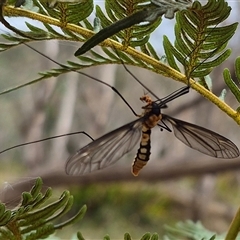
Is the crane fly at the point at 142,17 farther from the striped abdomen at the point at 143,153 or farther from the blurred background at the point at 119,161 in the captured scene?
the blurred background at the point at 119,161

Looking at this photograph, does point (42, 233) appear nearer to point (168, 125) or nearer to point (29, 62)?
point (168, 125)

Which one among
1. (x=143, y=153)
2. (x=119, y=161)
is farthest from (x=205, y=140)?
(x=119, y=161)

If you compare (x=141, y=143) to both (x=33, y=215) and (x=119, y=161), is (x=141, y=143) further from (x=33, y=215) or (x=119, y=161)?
(x=119, y=161)

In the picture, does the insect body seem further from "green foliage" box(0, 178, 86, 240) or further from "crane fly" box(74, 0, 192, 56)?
"crane fly" box(74, 0, 192, 56)

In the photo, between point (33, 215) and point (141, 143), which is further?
point (141, 143)

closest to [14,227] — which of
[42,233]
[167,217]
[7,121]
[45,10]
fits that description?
[42,233]

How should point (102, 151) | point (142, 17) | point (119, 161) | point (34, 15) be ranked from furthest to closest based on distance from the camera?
point (119, 161), point (102, 151), point (34, 15), point (142, 17)
